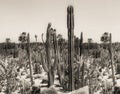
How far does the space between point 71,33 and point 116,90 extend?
251cm

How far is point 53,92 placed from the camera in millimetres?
6566

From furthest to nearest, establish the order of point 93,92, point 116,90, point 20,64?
point 20,64 < point 93,92 < point 116,90

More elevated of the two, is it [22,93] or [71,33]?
[71,33]

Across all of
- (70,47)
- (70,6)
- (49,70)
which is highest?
(70,6)

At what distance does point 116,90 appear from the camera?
26.1 ft

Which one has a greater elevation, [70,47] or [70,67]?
[70,47]

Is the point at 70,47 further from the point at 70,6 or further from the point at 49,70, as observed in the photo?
the point at 49,70

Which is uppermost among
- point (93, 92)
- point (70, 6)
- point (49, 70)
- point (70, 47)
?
point (70, 6)

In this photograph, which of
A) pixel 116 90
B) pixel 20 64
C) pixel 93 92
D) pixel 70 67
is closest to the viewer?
pixel 70 67

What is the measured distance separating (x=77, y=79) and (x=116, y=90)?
117 centimetres

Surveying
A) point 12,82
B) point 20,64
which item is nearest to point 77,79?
point 12,82

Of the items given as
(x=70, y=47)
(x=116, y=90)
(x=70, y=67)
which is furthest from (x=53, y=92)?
(x=116, y=90)

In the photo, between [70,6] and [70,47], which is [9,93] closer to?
[70,47]

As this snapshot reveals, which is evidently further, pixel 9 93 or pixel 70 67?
pixel 9 93
